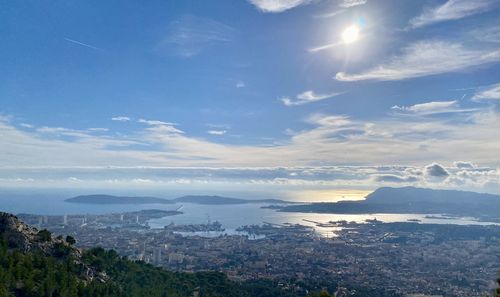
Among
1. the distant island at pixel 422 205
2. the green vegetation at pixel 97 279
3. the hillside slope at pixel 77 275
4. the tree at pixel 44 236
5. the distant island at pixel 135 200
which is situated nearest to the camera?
the green vegetation at pixel 97 279

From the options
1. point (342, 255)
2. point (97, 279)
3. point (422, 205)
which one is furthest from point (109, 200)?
point (97, 279)

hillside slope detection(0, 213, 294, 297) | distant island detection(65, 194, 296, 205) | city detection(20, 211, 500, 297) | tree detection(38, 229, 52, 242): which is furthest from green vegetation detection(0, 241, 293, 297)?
distant island detection(65, 194, 296, 205)

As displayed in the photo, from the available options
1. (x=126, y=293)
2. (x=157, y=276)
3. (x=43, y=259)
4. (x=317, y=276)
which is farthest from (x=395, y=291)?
(x=43, y=259)

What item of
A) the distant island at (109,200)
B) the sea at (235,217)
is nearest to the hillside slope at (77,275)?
the sea at (235,217)

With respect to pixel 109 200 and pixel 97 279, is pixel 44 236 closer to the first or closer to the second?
pixel 97 279

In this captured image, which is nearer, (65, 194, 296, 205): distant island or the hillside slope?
the hillside slope

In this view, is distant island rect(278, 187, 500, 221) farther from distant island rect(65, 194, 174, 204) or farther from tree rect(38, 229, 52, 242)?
tree rect(38, 229, 52, 242)

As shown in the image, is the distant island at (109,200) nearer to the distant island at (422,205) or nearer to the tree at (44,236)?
the distant island at (422,205)

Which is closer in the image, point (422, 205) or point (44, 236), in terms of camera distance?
point (44, 236)
